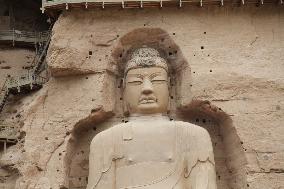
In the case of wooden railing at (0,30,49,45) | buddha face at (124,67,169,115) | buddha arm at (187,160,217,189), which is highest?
wooden railing at (0,30,49,45)

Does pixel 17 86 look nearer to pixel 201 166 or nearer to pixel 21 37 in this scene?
pixel 21 37

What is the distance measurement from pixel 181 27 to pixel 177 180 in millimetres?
2570

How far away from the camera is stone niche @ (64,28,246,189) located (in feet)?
27.8

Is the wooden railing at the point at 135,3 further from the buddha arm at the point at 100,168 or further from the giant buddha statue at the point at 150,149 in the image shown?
the buddha arm at the point at 100,168

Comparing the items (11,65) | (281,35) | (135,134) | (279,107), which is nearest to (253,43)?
(281,35)

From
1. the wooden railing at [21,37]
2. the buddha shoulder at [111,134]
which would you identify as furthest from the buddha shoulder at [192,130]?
the wooden railing at [21,37]

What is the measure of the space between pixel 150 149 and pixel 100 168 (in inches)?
28.2

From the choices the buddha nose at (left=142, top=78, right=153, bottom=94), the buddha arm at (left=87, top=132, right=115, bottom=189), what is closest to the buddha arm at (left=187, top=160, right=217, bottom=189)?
the buddha arm at (left=87, top=132, right=115, bottom=189)

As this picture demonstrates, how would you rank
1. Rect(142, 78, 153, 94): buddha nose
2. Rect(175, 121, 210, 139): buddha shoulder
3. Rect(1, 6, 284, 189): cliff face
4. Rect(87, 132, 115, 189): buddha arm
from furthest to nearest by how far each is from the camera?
Rect(1, 6, 284, 189): cliff face
Rect(142, 78, 153, 94): buddha nose
Rect(175, 121, 210, 139): buddha shoulder
Rect(87, 132, 115, 189): buddha arm

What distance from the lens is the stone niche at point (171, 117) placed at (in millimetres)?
8461

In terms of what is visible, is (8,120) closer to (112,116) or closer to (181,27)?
(112,116)

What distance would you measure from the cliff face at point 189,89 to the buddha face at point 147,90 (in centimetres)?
48

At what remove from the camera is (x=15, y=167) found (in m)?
8.77

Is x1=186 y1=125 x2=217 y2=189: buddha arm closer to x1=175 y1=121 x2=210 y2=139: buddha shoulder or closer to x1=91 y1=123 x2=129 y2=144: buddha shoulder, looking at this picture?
x1=175 y1=121 x2=210 y2=139: buddha shoulder
